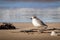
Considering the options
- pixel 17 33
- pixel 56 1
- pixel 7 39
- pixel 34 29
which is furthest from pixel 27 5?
pixel 7 39

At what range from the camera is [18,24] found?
10320mm

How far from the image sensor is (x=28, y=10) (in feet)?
37.2

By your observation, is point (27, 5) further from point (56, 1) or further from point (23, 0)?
point (56, 1)

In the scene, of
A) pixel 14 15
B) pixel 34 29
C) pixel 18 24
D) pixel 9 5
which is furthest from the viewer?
pixel 9 5

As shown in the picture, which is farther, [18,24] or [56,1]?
[56,1]

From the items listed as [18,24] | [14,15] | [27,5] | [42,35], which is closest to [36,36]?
[42,35]

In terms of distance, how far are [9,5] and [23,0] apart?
32.6 inches

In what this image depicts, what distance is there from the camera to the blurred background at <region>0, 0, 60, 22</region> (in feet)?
35.4

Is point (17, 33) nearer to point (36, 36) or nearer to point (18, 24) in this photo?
point (36, 36)

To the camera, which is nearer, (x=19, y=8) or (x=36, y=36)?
(x=36, y=36)

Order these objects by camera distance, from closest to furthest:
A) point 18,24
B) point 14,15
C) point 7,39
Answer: point 7,39, point 18,24, point 14,15

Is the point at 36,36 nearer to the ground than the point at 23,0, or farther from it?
nearer to the ground

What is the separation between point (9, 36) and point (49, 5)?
455 centimetres

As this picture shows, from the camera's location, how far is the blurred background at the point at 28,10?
10.8 meters
